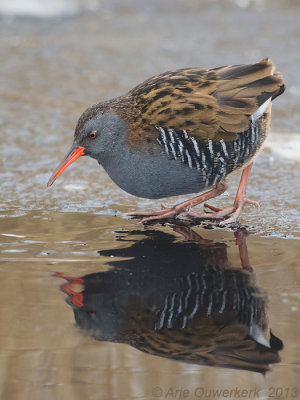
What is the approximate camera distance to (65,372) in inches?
113

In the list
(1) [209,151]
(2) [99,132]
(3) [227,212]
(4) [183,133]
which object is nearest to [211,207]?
(3) [227,212]

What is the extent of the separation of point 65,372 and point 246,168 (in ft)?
8.07

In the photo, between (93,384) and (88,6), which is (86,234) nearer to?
(93,384)

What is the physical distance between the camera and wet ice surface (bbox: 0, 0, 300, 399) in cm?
289

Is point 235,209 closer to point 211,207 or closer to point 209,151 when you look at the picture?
point 211,207

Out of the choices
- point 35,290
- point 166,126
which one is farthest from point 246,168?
point 35,290

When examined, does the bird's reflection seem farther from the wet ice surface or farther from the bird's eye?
the bird's eye

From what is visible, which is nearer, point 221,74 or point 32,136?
point 221,74

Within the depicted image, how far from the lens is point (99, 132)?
187 inches

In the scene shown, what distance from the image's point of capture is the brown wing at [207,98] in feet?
14.7

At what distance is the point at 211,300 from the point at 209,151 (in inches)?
50.8

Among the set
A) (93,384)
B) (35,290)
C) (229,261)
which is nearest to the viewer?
(93,384)

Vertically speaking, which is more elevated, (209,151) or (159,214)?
(209,151)

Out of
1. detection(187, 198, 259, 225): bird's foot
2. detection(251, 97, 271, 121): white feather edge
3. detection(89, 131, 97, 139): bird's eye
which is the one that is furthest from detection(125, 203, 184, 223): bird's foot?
detection(251, 97, 271, 121): white feather edge
